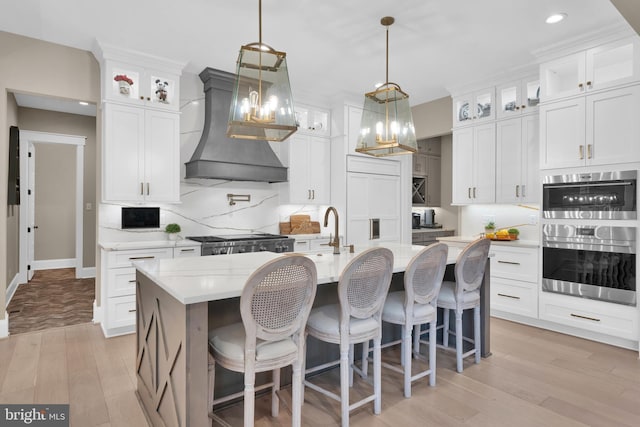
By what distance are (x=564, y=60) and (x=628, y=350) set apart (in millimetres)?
2860

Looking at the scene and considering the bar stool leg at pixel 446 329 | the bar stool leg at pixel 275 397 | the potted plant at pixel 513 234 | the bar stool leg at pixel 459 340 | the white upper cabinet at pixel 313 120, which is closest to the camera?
the bar stool leg at pixel 275 397

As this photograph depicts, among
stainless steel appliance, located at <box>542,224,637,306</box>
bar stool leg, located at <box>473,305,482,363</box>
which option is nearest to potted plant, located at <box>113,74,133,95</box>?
Result: bar stool leg, located at <box>473,305,482,363</box>

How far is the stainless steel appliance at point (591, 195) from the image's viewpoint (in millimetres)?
3371

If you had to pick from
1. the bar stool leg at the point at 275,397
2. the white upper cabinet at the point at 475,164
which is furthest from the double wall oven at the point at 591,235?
the bar stool leg at the point at 275,397

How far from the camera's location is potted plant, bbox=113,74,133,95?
3.84 metres

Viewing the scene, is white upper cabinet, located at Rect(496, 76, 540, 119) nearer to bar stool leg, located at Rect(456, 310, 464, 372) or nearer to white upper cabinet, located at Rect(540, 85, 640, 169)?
white upper cabinet, located at Rect(540, 85, 640, 169)

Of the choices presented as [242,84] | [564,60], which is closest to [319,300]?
[242,84]

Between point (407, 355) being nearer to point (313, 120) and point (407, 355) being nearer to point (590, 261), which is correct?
point (590, 261)

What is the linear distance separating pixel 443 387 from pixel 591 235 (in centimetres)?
223

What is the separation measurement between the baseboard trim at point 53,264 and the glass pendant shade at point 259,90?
689 centimetres

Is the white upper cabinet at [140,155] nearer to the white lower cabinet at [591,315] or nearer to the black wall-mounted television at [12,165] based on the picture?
the black wall-mounted television at [12,165]

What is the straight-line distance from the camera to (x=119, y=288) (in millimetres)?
3736

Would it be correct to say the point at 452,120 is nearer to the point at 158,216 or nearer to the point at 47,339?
the point at 158,216

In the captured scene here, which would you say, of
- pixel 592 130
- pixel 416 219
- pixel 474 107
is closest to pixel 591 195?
pixel 592 130
